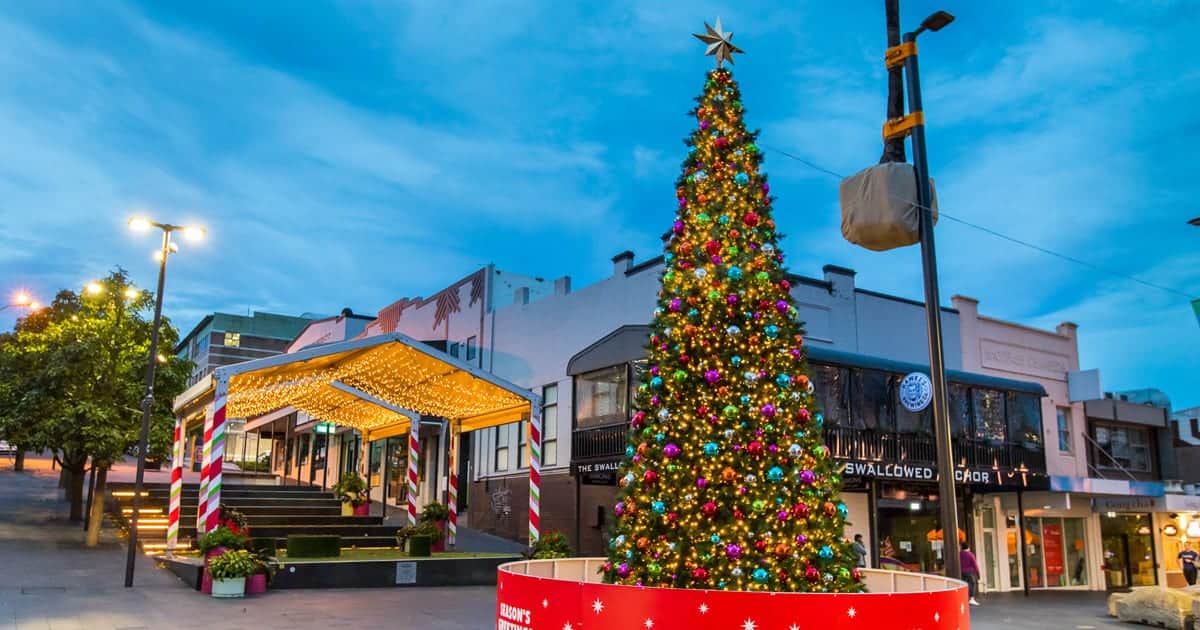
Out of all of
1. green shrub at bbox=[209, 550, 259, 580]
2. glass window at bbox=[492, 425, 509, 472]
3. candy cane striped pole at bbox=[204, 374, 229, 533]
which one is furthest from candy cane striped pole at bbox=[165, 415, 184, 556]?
glass window at bbox=[492, 425, 509, 472]

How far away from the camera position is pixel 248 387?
1822 centimetres

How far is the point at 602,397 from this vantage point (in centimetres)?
2139

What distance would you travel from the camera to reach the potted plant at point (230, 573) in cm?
1464

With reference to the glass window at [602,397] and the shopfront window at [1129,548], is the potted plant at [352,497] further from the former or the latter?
the shopfront window at [1129,548]

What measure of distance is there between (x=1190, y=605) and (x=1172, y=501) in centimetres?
1183

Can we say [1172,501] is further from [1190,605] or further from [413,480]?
[413,480]

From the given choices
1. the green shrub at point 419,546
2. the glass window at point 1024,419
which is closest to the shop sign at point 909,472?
the glass window at point 1024,419

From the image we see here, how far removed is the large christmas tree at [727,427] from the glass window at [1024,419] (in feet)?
57.6

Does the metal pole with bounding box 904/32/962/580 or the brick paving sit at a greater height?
the metal pole with bounding box 904/32/962/580

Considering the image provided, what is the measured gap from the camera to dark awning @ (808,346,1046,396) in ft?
64.8

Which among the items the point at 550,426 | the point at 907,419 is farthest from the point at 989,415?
the point at 550,426

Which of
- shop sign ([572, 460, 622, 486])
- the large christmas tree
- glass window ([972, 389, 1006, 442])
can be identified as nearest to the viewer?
the large christmas tree

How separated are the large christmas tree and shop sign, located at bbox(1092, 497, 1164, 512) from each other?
23263mm

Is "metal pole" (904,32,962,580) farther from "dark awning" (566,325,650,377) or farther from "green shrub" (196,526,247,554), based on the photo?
"green shrub" (196,526,247,554)
